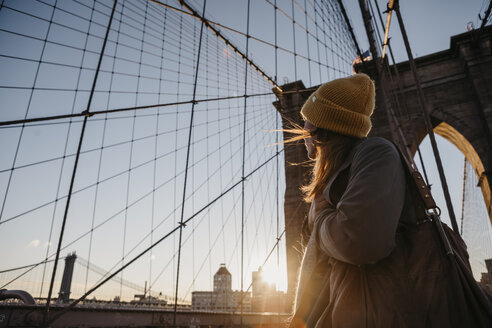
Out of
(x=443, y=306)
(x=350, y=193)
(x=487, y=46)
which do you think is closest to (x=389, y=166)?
(x=350, y=193)

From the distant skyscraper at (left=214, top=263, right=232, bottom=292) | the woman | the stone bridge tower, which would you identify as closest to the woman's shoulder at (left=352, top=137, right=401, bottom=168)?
the woman

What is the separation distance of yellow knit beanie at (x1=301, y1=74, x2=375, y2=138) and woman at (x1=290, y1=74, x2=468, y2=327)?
0.36ft

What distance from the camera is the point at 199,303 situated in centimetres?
6006

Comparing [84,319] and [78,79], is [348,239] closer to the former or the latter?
[84,319]

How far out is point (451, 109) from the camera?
803 centimetres

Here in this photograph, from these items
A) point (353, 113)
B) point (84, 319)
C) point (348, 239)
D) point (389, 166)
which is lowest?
point (84, 319)

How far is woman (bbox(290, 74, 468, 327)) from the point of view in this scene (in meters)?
0.51

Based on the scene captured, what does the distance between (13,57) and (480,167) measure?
9.68 metres

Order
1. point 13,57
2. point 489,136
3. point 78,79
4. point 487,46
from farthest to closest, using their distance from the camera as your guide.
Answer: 1. point 487,46
2. point 489,136
3. point 78,79
4. point 13,57

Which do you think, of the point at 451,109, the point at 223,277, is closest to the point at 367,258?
the point at 451,109

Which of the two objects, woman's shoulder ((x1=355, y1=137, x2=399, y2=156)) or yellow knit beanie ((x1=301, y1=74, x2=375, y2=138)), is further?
yellow knit beanie ((x1=301, y1=74, x2=375, y2=138))

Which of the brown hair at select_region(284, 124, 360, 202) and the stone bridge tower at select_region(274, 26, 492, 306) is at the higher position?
the stone bridge tower at select_region(274, 26, 492, 306)

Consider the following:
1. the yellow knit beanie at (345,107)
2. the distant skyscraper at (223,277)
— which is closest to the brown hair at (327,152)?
the yellow knit beanie at (345,107)

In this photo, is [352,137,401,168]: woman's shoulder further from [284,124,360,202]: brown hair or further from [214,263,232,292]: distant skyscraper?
[214,263,232,292]: distant skyscraper
